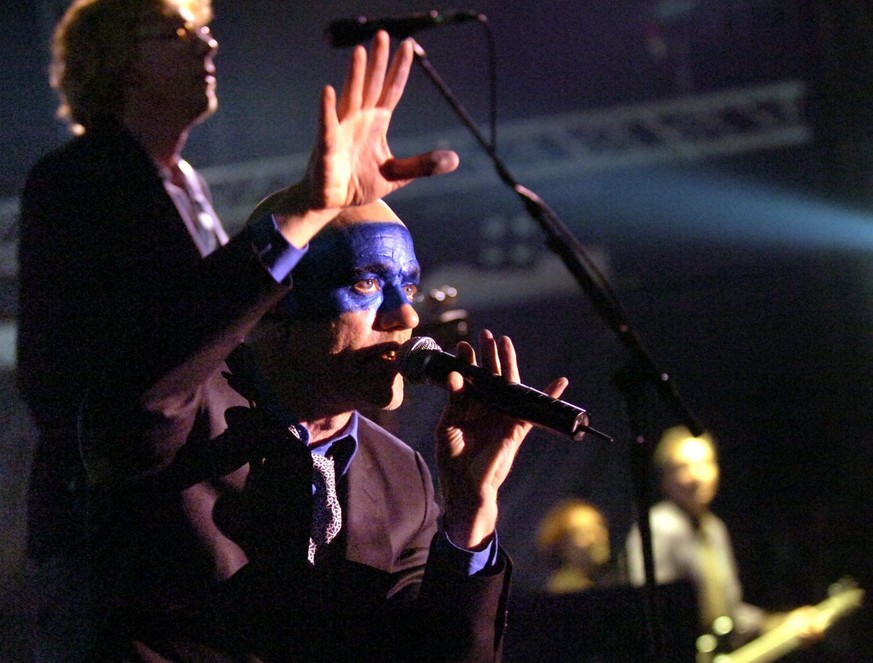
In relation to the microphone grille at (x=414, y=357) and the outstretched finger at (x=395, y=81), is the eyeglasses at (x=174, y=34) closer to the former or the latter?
the outstretched finger at (x=395, y=81)

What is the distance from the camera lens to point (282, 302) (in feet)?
6.34

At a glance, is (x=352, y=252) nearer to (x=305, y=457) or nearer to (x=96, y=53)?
(x=305, y=457)

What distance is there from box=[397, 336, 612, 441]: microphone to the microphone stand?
2.53 feet

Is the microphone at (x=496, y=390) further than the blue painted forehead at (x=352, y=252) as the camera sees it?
No

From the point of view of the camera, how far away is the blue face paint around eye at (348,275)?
1904 mm

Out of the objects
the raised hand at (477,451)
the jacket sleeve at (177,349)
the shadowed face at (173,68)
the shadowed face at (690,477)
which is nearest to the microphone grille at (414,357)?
the raised hand at (477,451)

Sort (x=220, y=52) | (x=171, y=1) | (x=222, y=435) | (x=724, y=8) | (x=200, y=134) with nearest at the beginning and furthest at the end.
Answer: (x=222, y=435)
(x=171, y=1)
(x=200, y=134)
(x=220, y=52)
(x=724, y=8)

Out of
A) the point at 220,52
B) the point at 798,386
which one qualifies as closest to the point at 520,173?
the point at 798,386

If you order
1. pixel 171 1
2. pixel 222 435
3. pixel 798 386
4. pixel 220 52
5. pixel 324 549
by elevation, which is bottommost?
pixel 798 386

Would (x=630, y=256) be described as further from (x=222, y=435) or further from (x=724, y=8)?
(x=222, y=435)

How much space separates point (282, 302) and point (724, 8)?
470 cm

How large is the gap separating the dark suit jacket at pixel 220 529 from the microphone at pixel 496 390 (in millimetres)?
293

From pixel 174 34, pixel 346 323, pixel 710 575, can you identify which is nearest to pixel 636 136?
pixel 710 575

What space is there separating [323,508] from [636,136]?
479 cm
